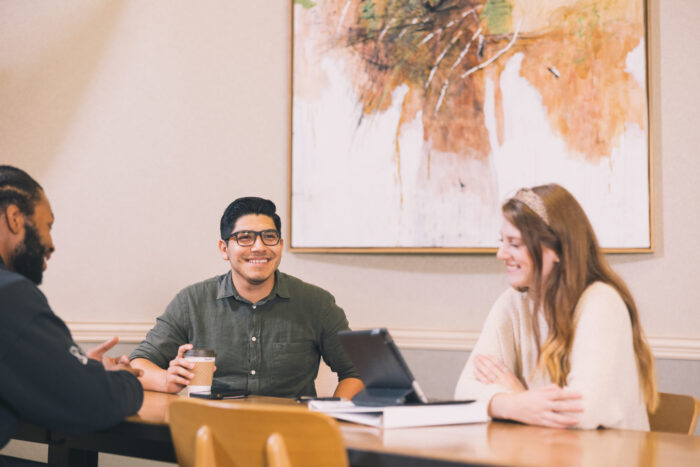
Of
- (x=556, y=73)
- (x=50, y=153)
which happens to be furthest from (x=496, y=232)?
(x=50, y=153)

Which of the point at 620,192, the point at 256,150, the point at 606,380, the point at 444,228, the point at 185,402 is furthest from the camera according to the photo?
the point at 256,150

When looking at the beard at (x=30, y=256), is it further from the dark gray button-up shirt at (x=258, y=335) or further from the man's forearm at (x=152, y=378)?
the dark gray button-up shirt at (x=258, y=335)

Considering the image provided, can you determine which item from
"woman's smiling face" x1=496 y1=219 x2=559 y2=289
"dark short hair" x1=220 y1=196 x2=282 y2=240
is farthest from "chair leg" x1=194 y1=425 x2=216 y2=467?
"dark short hair" x1=220 y1=196 x2=282 y2=240

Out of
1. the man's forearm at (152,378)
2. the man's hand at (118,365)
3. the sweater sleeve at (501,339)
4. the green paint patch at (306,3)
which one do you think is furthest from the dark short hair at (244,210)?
the green paint patch at (306,3)

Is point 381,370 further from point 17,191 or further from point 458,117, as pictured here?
point 458,117

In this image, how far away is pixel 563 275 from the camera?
1889mm

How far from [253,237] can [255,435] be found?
4.04 feet

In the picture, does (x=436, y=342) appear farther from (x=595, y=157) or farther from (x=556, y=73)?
(x=556, y=73)

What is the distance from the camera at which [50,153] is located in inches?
143

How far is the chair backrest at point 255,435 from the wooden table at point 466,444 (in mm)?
86

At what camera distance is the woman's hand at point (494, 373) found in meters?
1.83

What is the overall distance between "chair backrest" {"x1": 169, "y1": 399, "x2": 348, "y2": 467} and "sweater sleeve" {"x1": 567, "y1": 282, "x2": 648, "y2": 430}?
683 mm

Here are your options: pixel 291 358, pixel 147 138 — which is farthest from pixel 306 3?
pixel 291 358

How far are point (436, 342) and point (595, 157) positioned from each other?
1.06 m
